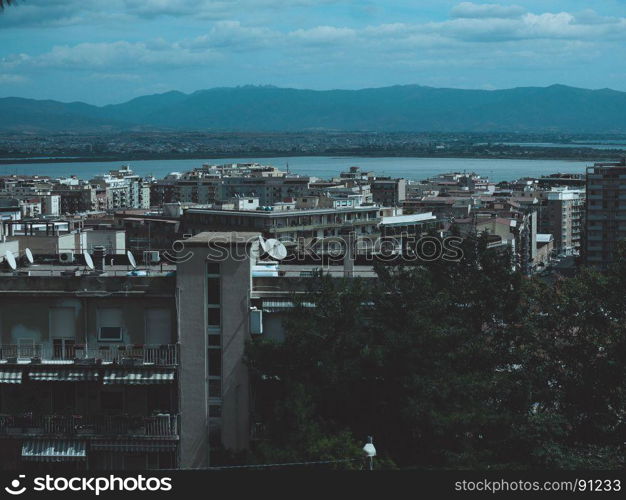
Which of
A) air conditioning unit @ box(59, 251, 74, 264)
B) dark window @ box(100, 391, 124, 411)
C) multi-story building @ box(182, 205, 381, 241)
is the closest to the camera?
dark window @ box(100, 391, 124, 411)

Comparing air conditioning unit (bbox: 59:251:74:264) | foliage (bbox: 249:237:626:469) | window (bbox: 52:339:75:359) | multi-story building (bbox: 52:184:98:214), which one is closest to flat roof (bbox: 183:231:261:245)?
foliage (bbox: 249:237:626:469)

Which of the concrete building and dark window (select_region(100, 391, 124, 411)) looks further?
dark window (select_region(100, 391, 124, 411))

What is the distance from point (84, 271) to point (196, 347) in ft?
4.14

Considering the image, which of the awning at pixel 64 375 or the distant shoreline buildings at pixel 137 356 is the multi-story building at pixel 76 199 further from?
the awning at pixel 64 375

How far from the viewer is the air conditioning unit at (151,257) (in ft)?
33.7

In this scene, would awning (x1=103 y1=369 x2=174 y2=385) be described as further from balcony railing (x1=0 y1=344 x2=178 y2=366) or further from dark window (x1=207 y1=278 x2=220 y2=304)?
dark window (x1=207 y1=278 x2=220 y2=304)

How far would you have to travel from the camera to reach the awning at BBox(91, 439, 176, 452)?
27.9 ft

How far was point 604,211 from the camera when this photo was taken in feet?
144

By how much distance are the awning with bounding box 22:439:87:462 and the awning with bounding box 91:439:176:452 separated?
112mm

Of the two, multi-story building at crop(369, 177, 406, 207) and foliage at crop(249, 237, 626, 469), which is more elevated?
foliage at crop(249, 237, 626, 469)

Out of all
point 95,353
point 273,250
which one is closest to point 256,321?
point 95,353

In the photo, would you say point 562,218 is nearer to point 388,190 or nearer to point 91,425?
point 388,190

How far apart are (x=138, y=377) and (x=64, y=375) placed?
57 centimetres

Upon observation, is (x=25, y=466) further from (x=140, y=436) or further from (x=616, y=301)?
(x=616, y=301)
